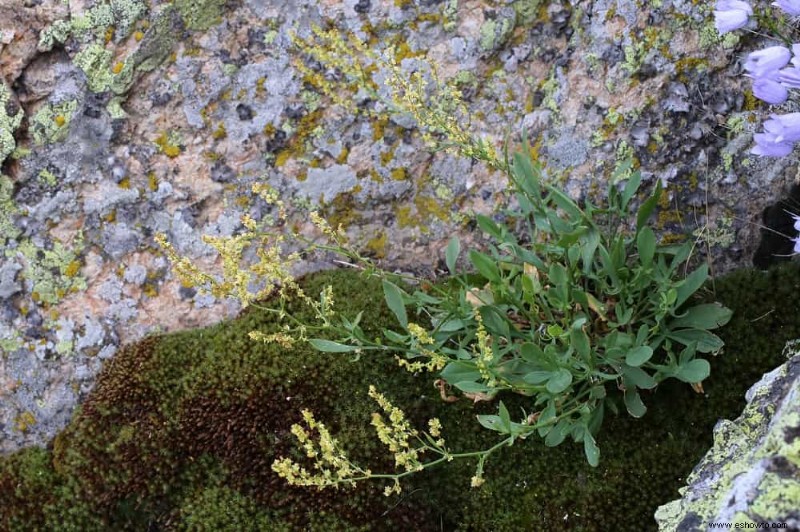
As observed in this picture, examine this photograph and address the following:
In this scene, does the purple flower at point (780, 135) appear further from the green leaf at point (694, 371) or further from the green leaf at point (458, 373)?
the green leaf at point (458, 373)

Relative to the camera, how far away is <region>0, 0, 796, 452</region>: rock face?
161 inches

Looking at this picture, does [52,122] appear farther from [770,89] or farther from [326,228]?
[770,89]

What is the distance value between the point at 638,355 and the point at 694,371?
278 millimetres

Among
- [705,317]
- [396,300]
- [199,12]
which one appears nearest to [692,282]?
[705,317]

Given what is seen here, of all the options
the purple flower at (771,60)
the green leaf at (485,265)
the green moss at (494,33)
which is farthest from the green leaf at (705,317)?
the green moss at (494,33)

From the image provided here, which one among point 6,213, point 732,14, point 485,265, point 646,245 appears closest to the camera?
point 732,14

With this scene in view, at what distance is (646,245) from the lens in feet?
10.8

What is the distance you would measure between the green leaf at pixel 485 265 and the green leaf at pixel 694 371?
2.78 ft

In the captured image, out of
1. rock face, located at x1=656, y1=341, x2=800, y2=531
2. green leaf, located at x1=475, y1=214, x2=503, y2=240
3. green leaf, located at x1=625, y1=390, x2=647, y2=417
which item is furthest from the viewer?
green leaf, located at x1=475, y1=214, x2=503, y2=240

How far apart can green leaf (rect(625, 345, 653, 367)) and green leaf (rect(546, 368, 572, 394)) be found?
279 millimetres

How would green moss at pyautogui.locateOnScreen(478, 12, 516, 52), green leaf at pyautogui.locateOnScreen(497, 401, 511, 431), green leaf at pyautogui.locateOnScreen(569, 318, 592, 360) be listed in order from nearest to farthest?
green leaf at pyautogui.locateOnScreen(497, 401, 511, 431) → green leaf at pyautogui.locateOnScreen(569, 318, 592, 360) → green moss at pyautogui.locateOnScreen(478, 12, 516, 52)

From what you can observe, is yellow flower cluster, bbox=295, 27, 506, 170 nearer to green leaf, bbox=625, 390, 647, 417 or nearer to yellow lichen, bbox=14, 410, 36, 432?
green leaf, bbox=625, 390, 647, 417

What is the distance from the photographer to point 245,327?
3.92 m

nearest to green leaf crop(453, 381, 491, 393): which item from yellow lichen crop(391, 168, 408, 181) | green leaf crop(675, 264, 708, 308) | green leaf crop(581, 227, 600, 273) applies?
green leaf crop(581, 227, 600, 273)
